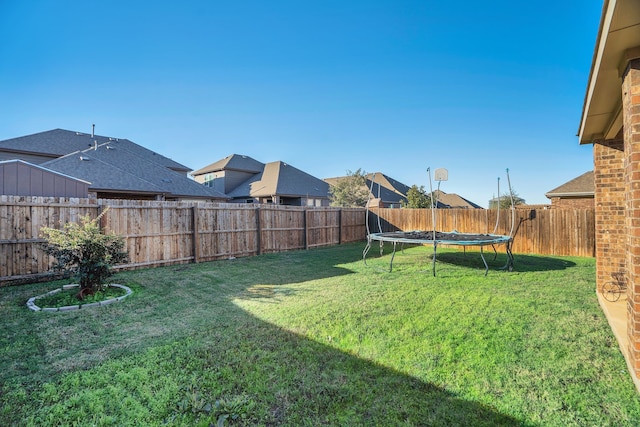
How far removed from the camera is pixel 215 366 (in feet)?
9.35

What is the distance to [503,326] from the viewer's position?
146 inches

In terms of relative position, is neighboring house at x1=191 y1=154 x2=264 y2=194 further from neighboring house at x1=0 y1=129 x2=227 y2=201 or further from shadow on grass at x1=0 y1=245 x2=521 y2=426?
shadow on grass at x1=0 y1=245 x2=521 y2=426

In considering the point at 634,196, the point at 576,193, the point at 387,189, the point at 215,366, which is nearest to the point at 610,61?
the point at 634,196

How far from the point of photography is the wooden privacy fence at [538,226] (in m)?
9.77

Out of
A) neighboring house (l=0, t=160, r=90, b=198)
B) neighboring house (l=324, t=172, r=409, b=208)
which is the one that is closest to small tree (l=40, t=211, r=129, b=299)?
neighboring house (l=0, t=160, r=90, b=198)

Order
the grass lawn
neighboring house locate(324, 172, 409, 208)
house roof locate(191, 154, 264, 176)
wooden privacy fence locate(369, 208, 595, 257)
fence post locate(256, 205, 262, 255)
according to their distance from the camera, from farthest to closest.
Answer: neighboring house locate(324, 172, 409, 208) < house roof locate(191, 154, 264, 176) < fence post locate(256, 205, 262, 255) < wooden privacy fence locate(369, 208, 595, 257) < the grass lawn

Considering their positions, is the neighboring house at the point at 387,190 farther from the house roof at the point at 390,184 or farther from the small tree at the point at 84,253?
the small tree at the point at 84,253

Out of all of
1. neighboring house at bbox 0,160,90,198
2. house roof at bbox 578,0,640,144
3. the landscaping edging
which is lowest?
the landscaping edging

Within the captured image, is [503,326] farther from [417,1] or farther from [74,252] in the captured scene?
[417,1]

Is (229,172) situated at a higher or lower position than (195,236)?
higher

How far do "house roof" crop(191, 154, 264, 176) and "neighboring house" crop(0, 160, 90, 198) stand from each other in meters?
17.4

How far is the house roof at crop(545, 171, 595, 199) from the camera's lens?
46.2 feet

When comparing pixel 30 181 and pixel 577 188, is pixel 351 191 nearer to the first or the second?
pixel 577 188

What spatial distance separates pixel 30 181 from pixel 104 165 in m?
6.72
